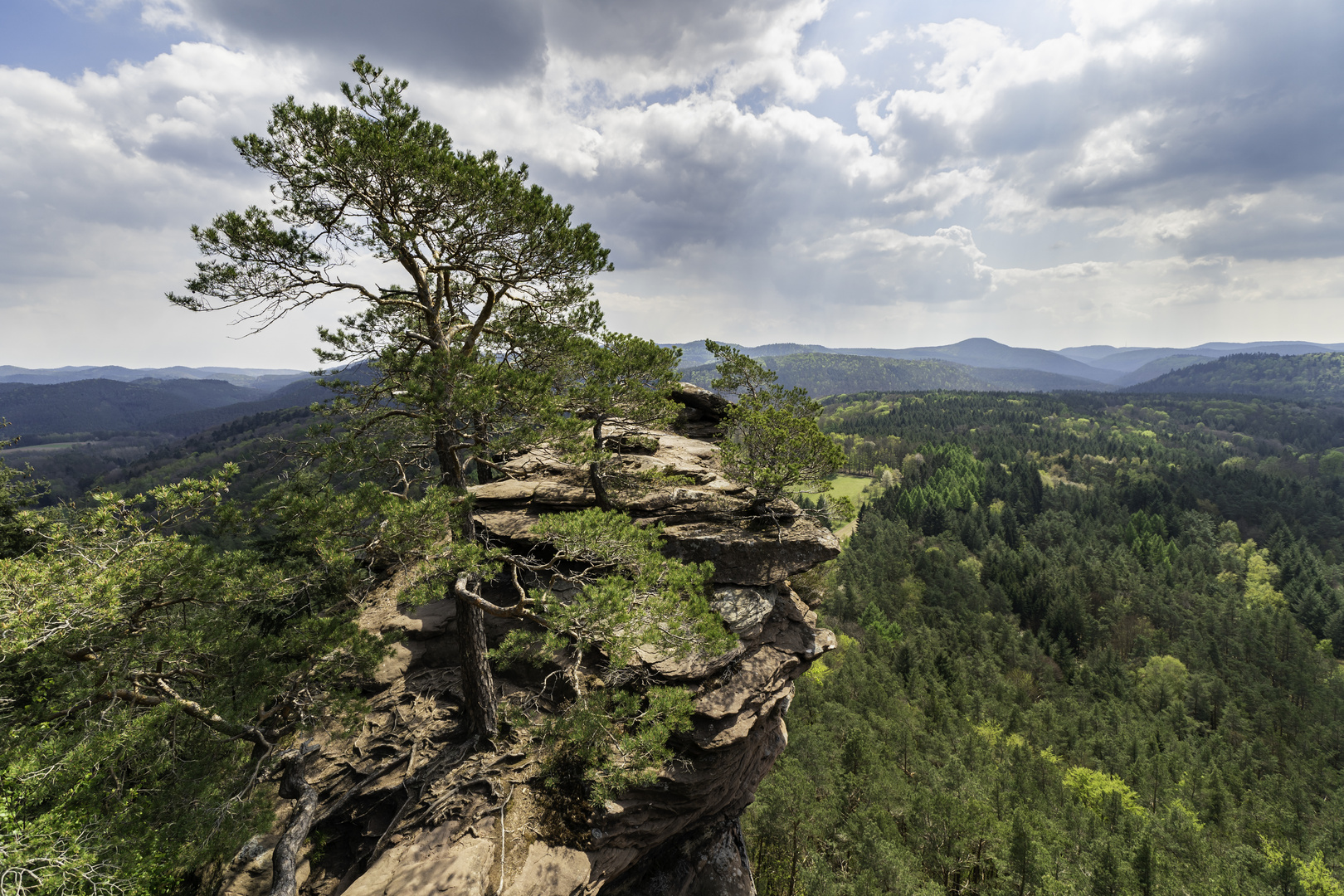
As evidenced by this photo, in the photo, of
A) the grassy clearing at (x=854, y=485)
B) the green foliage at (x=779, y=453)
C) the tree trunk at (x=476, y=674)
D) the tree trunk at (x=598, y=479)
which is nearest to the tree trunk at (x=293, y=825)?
the tree trunk at (x=476, y=674)

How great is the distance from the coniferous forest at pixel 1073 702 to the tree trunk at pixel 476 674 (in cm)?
1124

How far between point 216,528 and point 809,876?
114 feet

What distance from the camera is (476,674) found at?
35.9 ft

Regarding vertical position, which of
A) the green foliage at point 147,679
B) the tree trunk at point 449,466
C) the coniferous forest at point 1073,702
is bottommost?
the coniferous forest at point 1073,702

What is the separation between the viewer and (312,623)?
28.0 feet

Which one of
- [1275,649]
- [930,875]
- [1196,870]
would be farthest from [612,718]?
[1275,649]

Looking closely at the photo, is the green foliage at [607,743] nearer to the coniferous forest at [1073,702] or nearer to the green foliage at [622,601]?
the green foliage at [622,601]

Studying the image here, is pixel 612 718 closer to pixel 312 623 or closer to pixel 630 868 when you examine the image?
pixel 312 623

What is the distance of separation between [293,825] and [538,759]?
4630mm

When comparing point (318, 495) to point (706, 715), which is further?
point (706, 715)

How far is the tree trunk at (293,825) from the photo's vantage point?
329 inches

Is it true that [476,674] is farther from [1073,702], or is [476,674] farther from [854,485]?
[854,485]

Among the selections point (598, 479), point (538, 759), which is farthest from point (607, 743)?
point (598, 479)

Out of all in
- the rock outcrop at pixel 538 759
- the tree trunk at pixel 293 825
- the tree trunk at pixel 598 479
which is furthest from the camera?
the tree trunk at pixel 598 479
